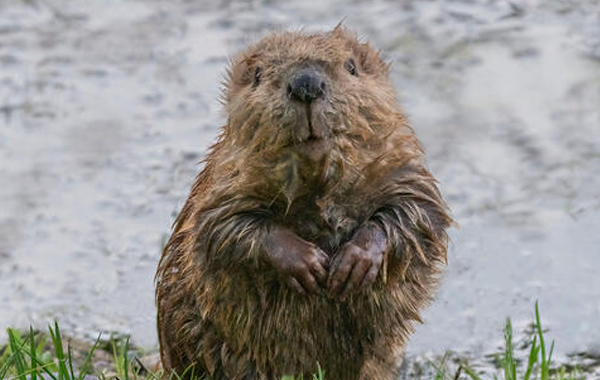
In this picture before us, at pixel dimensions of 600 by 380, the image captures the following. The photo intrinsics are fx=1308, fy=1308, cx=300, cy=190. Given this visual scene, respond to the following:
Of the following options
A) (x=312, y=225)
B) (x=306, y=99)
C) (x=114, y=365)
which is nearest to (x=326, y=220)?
(x=312, y=225)

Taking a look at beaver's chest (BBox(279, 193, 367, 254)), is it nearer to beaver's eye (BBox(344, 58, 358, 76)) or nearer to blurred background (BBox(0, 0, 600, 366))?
beaver's eye (BBox(344, 58, 358, 76))

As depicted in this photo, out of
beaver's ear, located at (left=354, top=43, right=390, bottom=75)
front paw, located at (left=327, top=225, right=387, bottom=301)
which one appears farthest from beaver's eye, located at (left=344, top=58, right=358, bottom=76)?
front paw, located at (left=327, top=225, right=387, bottom=301)

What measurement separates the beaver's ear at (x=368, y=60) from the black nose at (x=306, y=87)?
63cm

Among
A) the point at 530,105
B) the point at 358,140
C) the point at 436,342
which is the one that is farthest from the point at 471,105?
the point at 358,140

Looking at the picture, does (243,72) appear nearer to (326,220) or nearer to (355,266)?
(326,220)

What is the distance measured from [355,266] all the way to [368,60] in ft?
3.10

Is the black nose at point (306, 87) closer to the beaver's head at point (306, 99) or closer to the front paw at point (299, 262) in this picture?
the beaver's head at point (306, 99)

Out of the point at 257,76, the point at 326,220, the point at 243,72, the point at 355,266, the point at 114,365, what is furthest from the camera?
the point at 114,365

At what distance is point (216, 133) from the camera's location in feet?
28.6

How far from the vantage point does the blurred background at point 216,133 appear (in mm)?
6961

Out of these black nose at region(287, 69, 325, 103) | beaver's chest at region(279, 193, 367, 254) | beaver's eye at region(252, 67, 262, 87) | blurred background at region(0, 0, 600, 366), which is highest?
black nose at region(287, 69, 325, 103)

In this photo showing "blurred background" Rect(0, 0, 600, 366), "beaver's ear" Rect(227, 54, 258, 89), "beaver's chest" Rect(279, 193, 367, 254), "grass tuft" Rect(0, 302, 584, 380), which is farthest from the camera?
"blurred background" Rect(0, 0, 600, 366)

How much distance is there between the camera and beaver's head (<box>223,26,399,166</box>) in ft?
14.5

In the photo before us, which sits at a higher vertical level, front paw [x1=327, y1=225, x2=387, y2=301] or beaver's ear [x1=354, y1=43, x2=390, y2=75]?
beaver's ear [x1=354, y1=43, x2=390, y2=75]
